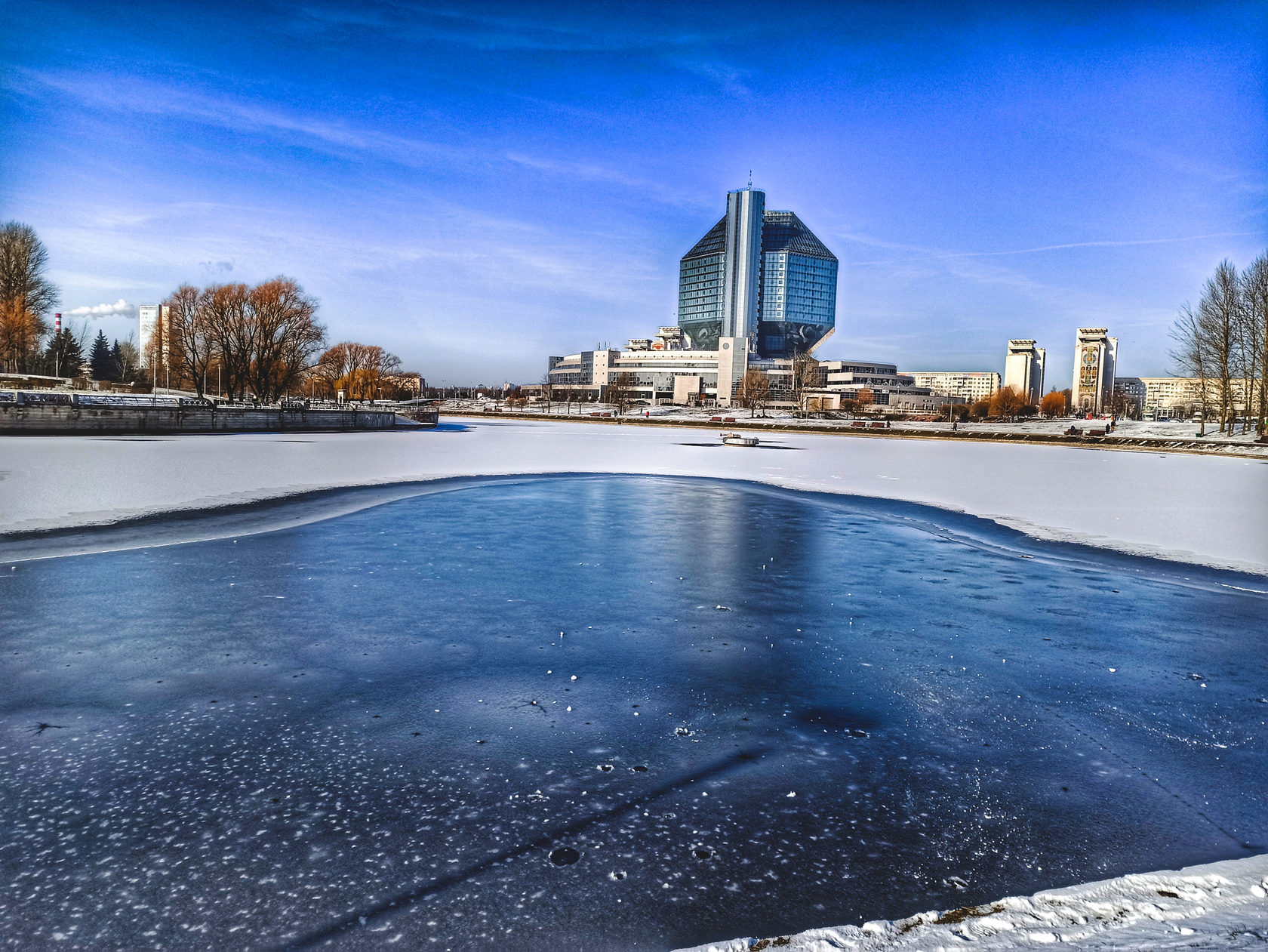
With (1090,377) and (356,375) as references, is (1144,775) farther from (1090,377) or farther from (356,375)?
(1090,377)

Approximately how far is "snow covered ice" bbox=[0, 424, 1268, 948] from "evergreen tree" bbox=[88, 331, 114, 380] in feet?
410

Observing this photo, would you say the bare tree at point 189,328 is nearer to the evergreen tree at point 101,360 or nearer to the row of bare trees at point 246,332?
the row of bare trees at point 246,332

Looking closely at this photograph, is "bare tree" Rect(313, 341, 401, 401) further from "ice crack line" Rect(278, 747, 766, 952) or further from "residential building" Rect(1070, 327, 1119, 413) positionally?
"residential building" Rect(1070, 327, 1119, 413)

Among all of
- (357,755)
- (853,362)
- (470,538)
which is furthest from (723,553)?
(853,362)

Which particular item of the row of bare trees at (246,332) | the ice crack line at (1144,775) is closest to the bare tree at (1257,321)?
the ice crack line at (1144,775)

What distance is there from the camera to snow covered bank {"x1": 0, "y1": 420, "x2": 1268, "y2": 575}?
1260 cm

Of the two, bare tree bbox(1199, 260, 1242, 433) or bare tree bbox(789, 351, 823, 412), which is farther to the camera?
bare tree bbox(789, 351, 823, 412)

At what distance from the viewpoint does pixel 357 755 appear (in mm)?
4141

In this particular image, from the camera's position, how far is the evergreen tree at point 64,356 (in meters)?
77.9

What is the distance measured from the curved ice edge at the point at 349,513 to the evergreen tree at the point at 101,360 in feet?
388

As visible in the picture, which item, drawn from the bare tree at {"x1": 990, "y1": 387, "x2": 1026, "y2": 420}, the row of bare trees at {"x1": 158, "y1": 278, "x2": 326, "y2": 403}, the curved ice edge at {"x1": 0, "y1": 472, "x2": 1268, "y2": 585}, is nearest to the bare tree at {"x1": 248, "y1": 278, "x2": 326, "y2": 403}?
the row of bare trees at {"x1": 158, "y1": 278, "x2": 326, "y2": 403}

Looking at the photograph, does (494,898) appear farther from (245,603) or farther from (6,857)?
(245,603)

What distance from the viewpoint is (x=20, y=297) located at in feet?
187

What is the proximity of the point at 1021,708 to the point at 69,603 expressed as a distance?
26.1ft
